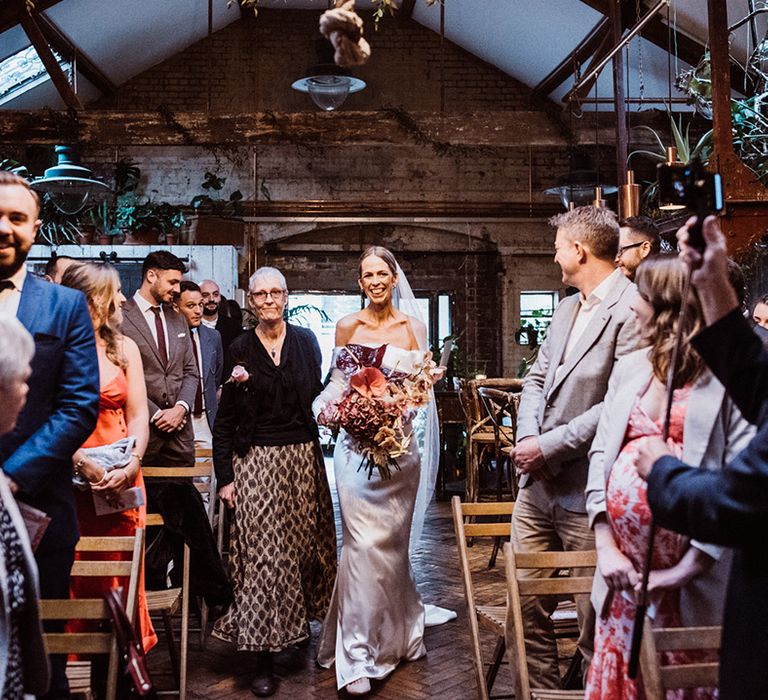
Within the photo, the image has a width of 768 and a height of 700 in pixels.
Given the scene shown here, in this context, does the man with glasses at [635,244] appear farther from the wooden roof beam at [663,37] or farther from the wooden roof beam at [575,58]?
the wooden roof beam at [575,58]

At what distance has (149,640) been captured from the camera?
3.39 metres

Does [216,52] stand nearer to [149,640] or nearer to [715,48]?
[715,48]

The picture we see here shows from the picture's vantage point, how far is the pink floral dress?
218cm

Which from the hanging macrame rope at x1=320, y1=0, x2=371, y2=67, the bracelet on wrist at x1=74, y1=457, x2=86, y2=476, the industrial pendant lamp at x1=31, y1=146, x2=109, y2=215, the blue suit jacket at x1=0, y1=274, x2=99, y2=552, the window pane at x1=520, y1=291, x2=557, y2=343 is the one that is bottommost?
the bracelet on wrist at x1=74, y1=457, x2=86, y2=476

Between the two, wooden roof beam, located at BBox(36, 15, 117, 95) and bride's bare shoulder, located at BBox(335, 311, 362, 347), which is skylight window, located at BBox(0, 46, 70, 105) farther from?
bride's bare shoulder, located at BBox(335, 311, 362, 347)

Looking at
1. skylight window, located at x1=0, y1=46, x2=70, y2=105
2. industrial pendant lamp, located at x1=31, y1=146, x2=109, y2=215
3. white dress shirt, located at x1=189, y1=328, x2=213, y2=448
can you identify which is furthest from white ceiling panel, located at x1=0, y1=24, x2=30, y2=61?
white dress shirt, located at x1=189, y1=328, x2=213, y2=448

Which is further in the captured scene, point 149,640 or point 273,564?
point 273,564

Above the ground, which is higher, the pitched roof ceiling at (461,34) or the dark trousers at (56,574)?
the pitched roof ceiling at (461,34)

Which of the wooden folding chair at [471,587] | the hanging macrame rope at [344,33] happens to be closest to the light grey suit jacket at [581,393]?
the wooden folding chair at [471,587]

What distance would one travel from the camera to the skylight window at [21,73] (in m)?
10.5

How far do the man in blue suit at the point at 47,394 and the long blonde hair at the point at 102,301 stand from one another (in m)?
0.84

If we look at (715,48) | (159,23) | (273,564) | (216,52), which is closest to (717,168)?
(715,48)

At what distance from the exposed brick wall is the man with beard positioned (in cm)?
619

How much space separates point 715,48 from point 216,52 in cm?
887
